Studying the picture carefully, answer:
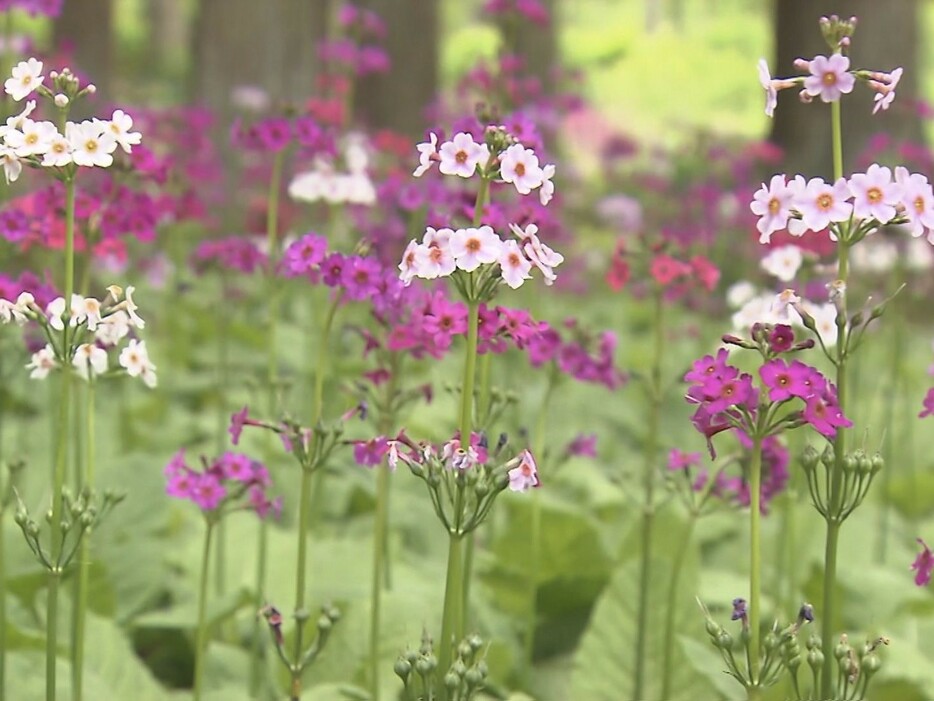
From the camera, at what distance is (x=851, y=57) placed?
334 inches

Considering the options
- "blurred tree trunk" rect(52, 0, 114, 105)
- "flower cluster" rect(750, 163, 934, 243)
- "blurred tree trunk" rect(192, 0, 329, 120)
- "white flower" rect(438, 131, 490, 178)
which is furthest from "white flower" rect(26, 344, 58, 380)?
"blurred tree trunk" rect(52, 0, 114, 105)

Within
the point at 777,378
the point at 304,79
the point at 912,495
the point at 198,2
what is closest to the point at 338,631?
the point at 777,378

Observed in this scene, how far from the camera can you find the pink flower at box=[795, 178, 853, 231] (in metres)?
1.90

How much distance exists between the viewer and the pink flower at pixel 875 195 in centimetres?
191

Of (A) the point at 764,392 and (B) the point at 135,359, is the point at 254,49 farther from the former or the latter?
(A) the point at 764,392

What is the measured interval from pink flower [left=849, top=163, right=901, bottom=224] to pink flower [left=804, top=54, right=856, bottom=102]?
0.52 feet

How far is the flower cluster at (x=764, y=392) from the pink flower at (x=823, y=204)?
18cm

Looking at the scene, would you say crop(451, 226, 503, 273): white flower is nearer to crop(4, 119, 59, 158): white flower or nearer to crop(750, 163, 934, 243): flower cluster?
crop(750, 163, 934, 243): flower cluster

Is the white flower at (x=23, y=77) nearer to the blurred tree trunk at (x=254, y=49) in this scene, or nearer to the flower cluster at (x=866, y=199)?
the flower cluster at (x=866, y=199)

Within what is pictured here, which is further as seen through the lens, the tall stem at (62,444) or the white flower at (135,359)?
the white flower at (135,359)

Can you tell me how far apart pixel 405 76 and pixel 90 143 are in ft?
26.8

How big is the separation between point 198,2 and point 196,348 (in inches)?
124

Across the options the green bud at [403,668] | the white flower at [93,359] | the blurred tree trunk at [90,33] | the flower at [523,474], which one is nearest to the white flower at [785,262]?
the flower at [523,474]

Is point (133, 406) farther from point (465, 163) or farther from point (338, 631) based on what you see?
point (465, 163)
